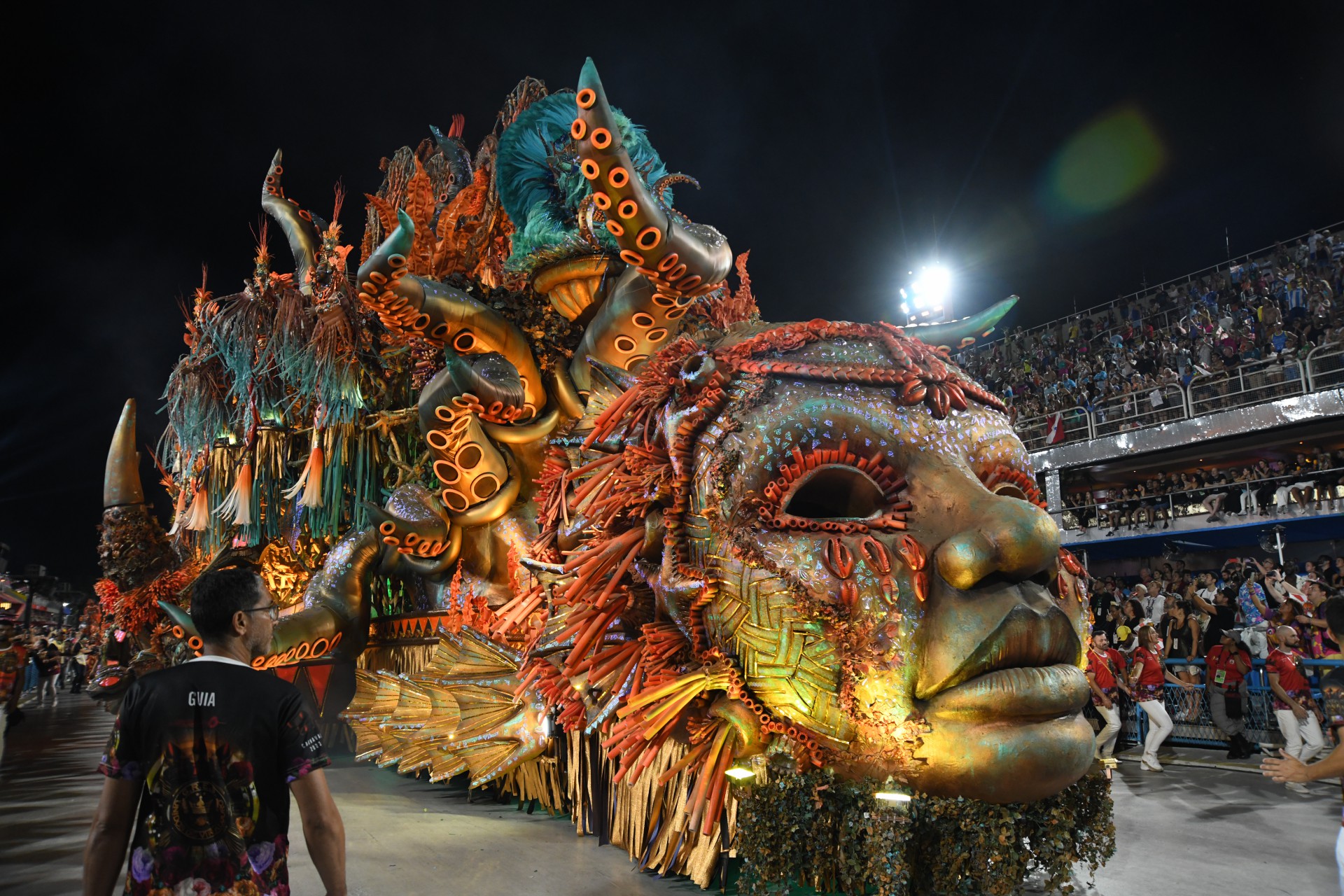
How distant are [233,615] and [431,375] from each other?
11.2ft

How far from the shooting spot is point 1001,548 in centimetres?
250

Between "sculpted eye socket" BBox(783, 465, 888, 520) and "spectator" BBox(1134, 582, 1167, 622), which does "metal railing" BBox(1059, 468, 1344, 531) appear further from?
"sculpted eye socket" BBox(783, 465, 888, 520)

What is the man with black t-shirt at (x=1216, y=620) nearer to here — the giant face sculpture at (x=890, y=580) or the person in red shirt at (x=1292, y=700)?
the person in red shirt at (x=1292, y=700)

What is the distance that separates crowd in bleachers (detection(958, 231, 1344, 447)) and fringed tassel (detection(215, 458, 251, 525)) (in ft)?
34.8

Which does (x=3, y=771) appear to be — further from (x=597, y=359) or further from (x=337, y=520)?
(x=597, y=359)

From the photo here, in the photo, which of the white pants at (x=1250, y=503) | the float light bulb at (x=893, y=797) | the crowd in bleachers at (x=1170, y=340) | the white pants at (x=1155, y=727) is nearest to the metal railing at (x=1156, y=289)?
the crowd in bleachers at (x=1170, y=340)

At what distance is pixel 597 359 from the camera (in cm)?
478

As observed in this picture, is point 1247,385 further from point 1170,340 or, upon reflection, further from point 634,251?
point 634,251

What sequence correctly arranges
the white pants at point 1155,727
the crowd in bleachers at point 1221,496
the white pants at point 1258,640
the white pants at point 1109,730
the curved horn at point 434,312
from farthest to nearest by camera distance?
the crowd in bleachers at point 1221,496, the white pants at point 1258,640, the white pants at point 1155,727, the white pants at point 1109,730, the curved horn at point 434,312

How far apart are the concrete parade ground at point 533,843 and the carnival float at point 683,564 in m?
0.24

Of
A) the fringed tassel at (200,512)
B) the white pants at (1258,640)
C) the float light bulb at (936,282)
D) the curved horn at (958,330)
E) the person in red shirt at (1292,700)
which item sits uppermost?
the float light bulb at (936,282)

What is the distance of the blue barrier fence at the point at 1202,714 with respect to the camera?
303 inches

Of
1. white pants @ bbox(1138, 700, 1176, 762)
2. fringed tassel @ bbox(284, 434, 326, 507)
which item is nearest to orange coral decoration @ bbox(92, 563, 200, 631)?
fringed tassel @ bbox(284, 434, 326, 507)

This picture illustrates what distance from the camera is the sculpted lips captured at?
244 centimetres
